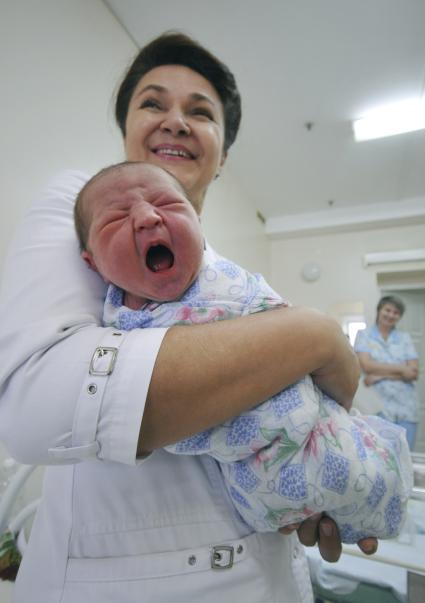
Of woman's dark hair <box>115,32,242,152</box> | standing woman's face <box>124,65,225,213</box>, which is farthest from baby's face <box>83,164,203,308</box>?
woman's dark hair <box>115,32,242,152</box>

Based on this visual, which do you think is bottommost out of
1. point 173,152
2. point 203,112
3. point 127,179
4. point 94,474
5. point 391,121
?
point 94,474

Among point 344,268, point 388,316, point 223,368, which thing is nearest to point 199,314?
point 223,368

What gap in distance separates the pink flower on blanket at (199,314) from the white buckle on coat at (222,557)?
33cm

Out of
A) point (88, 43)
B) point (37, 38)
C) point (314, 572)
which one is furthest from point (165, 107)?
point (314, 572)

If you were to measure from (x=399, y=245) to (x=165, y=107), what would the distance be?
13.5ft

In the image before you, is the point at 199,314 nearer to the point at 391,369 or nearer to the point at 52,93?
Answer: the point at 52,93

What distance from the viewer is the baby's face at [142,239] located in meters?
0.49

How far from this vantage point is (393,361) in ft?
9.69

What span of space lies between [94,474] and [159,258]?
1.15 feet

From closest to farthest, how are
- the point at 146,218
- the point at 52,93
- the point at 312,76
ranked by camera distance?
1. the point at 146,218
2. the point at 52,93
3. the point at 312,76

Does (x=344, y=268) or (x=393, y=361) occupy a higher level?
(x=344, y=268)

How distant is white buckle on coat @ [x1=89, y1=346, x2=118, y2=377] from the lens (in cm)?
37

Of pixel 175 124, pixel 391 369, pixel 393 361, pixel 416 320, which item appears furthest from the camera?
pixel 416 320

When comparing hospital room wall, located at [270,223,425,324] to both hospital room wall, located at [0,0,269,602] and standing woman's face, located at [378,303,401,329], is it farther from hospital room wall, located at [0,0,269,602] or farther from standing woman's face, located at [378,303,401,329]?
hospital room wall, located at [0,0,269,602]
